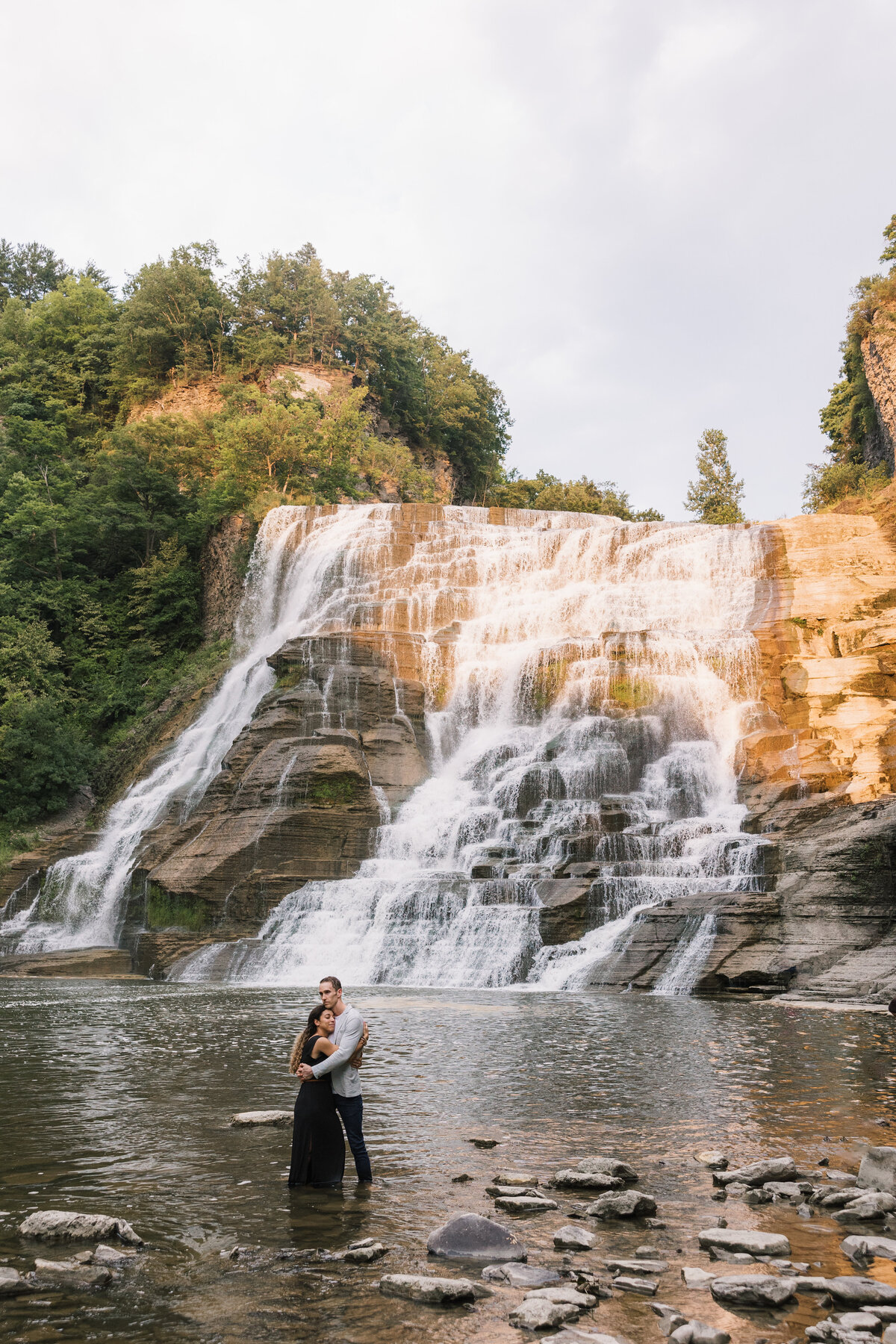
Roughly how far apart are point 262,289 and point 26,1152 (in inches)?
2560

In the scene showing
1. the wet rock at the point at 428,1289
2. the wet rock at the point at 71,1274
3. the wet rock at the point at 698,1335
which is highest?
the wet rock at the point at 71,1274

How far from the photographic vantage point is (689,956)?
1934cm

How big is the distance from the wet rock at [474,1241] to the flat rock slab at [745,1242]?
95 cm

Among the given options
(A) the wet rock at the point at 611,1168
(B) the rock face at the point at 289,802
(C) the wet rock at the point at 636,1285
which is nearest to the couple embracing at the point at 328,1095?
(A) the wet rock at the point at 611,1168

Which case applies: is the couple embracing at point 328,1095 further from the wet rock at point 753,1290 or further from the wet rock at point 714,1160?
the wet rock at point 753,1290

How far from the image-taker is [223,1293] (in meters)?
4.70

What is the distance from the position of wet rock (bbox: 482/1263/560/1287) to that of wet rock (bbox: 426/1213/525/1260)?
168mm

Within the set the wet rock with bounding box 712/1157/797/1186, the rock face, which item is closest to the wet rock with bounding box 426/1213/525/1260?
the wet rock with bounding box 712/1157/797/1186

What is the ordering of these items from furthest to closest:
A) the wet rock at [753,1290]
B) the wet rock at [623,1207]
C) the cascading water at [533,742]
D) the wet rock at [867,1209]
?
the cascading water at [533,742] < the wet rock at [623,1207] < the wet rock at [867,1209] < the wet rock at [753,1290]

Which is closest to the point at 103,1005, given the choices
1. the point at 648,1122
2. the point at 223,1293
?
the point at 648,1122

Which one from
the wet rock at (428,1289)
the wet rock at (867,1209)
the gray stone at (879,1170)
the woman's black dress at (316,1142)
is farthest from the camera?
the woman's black dress at (316,1142)

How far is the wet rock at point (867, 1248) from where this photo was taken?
499cm

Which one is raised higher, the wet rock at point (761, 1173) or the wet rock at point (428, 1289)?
the wet rock at point (761, 1173)

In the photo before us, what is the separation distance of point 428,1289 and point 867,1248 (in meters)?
2.17
